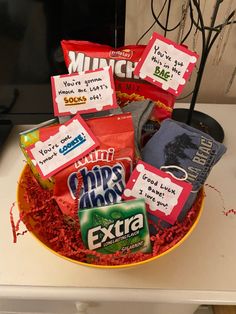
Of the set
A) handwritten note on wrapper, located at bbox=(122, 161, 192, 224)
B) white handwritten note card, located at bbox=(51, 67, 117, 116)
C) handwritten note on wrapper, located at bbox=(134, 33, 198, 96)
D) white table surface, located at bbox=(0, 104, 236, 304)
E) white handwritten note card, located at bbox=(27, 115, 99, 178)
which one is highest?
handwritten note on wrapper, located at bbox=(134, 33, 198, 96)

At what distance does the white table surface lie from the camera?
0.49 m

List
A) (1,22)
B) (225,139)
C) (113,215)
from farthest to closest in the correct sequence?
(225,139) → (1,22) → (113,215)

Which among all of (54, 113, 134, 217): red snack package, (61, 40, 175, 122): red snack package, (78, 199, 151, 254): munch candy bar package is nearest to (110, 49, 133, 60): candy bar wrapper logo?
(61, 40, 175, 122): red snack package

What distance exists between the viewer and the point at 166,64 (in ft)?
1.72

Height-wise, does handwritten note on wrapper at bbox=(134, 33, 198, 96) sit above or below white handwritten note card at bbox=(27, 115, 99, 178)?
above

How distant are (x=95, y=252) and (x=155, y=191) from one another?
13cm

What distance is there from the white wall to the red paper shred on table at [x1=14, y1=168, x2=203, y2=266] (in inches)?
20.2

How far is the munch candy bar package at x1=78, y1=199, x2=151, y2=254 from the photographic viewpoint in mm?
466

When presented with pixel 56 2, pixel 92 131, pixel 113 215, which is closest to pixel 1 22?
pixel 56 2

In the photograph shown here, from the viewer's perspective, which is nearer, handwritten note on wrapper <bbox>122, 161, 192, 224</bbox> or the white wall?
handwritten note on wrapper <bbox>122, 161, 192, 224</bbox>

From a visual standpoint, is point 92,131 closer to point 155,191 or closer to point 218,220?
point 155,191

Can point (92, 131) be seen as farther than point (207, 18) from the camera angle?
No

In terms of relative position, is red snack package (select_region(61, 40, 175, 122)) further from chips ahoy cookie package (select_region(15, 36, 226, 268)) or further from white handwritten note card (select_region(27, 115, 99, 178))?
white handwritten note card (select_region(27, 115, 99, 178))

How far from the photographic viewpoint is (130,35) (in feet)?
2.78
